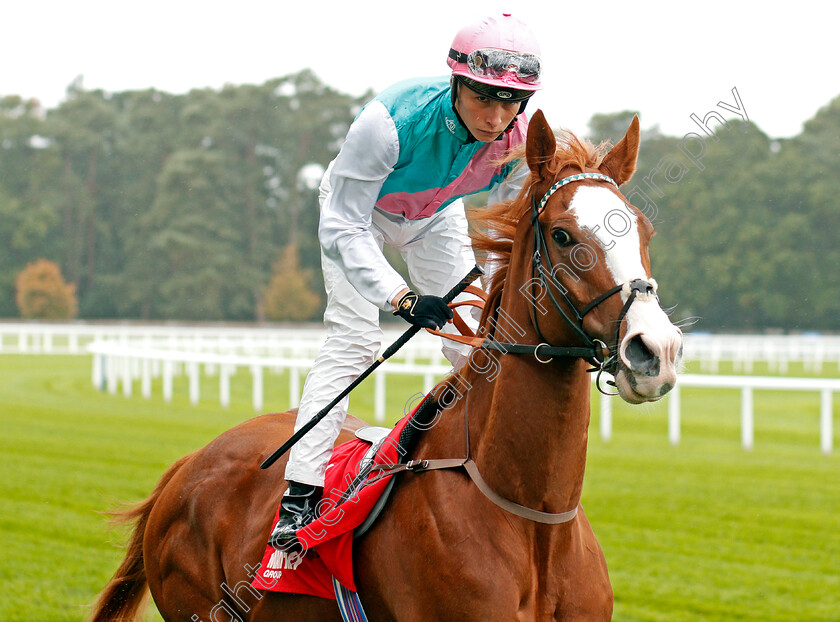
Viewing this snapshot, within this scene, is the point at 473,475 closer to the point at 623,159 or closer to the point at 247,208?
the point at 623,159

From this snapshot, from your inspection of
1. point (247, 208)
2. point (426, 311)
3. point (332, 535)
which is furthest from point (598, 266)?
point (247, 208)

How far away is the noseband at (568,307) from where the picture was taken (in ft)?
6.98

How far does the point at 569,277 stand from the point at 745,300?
40.2 meters

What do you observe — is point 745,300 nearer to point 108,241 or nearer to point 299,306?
point 299,306

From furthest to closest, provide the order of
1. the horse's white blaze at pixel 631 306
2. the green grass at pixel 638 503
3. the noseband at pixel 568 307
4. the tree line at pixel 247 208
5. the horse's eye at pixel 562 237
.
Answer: the tree line at pixel 247 208, the green grass at pixel 638 503, the horse's eye at pixel 562 237, the noseband at pixel 568 307, the horse's white blaze at pixel 631 306

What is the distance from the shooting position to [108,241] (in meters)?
53.5

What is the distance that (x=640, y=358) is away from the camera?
2.04 meters

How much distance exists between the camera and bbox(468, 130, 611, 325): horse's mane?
8.15ft

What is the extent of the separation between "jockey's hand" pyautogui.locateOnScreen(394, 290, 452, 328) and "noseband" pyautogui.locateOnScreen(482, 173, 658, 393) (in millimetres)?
161

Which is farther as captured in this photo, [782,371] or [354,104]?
[354,104]

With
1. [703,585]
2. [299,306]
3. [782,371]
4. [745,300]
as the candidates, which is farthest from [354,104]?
[703,585]

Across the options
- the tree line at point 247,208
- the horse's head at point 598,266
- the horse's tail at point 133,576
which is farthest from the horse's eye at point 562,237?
the tree line at point 247,208

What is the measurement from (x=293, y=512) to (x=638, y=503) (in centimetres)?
503

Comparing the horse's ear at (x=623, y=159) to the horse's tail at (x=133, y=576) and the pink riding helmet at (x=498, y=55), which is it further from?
the horse's tail at (x=133, y=576)
